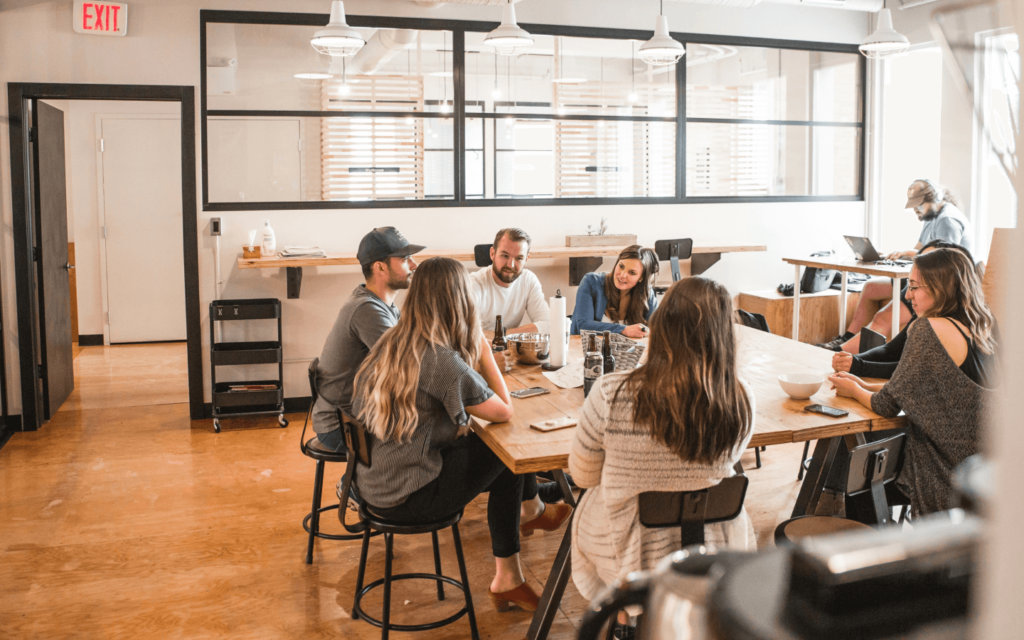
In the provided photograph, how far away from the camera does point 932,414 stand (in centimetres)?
227

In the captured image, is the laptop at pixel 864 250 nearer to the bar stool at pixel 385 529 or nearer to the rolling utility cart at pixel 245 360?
the rolling utility cart at pixel 245 360

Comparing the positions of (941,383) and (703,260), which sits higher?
(703,260)

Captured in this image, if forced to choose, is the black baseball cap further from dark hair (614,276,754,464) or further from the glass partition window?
the glass partition window

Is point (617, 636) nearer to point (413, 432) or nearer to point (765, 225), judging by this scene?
point (413, 432)

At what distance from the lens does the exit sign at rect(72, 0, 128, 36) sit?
4742 mm

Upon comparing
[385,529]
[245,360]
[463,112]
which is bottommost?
[385,529]

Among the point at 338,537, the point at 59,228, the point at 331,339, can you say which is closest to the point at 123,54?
the point at 59,228

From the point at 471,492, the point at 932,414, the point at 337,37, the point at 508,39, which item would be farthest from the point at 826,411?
the point at 337,37

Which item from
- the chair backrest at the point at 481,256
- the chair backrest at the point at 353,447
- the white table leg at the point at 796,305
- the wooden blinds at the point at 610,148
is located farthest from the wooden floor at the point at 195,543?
the wooden blinds at the point at 610,148

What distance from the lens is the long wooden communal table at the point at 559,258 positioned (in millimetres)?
4910

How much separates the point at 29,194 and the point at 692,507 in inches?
177

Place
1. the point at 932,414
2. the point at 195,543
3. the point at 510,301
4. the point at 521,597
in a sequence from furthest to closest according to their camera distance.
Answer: the point at 510,301
the point at 195,543
the point at 521,597
the point at 932,414

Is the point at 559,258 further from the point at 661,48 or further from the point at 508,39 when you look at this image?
the point at 508,39

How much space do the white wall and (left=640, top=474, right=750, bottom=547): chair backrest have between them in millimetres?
3801
